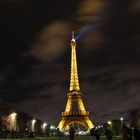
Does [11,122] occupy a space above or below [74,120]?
below

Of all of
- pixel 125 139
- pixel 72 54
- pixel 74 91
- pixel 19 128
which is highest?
pixel 72 54

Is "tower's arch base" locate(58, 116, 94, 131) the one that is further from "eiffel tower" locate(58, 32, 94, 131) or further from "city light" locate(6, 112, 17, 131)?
"city light" locate(6, 112, 17, 131)

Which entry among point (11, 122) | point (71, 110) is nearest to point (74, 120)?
point (71, 110)

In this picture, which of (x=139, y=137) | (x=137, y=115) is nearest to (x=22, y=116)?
(x=137, y=115)

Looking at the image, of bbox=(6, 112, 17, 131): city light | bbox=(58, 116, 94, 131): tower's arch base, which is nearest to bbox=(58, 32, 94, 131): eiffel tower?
bbox=(58, 116, 94, 131): tower's arch base

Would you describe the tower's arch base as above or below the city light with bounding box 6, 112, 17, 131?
above

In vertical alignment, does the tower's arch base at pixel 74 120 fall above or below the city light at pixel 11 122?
above

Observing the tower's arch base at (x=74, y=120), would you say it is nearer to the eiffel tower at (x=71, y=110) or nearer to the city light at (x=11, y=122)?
the eiffel tower at (x=71, y=110)

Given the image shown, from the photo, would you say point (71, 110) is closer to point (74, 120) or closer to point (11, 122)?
point (74, 120)

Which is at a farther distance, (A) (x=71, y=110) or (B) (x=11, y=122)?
(A) (x=71, y=110)

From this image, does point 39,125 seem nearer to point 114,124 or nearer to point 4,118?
point 114,124

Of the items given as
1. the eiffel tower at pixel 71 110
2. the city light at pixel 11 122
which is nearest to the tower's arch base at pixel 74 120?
the eiffel tower at pixel 71 110

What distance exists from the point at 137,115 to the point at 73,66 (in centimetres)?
3768

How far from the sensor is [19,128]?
135 metres
